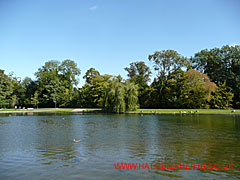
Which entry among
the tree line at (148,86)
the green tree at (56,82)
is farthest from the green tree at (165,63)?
the green tree at (56,82)

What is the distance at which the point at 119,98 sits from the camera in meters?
42.6

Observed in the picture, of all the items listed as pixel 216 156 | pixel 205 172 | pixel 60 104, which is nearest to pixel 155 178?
pixel 205 172

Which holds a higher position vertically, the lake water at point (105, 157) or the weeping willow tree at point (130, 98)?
the weeping willow tree at point (130, 98)

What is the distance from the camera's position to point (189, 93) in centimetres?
5350

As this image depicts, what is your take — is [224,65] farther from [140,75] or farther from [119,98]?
[119,98]

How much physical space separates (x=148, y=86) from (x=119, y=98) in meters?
26.3

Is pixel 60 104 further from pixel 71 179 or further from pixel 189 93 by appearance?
pixel 71 179

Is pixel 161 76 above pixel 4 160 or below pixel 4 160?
above

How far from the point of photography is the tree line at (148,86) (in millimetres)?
47688

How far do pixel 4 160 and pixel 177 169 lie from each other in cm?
790

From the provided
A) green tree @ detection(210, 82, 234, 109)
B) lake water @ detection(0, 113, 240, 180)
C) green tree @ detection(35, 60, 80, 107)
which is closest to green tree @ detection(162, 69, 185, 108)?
green tree @ detection(210, 82, 234, 109)

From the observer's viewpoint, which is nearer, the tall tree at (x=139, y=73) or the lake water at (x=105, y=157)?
the lake water at (x=105, y=157)

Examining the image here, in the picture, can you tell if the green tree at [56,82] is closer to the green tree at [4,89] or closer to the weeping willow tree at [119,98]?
the green tree at [4,89]

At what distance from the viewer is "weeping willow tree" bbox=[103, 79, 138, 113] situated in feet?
140
